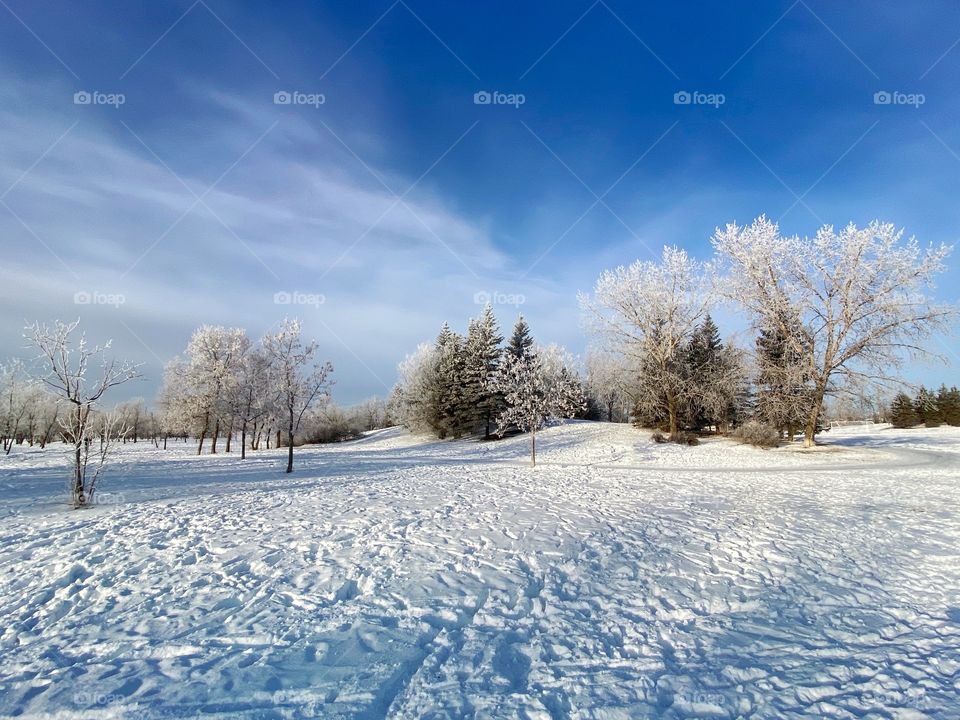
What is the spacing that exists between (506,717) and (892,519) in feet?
39.1

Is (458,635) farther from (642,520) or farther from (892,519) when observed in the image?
(892,519)

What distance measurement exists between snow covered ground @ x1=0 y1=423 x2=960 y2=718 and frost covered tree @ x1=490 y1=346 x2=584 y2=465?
400 inches

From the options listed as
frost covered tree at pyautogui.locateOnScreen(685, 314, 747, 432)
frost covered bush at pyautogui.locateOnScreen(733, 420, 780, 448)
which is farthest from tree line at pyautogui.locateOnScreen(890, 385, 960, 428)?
frost covered bush at pyautogui.locateOnScreen(733, 420, 780, 448)

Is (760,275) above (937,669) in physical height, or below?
above

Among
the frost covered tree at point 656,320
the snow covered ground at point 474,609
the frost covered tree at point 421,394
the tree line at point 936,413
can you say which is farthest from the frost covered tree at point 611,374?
the tree line at point 936,413

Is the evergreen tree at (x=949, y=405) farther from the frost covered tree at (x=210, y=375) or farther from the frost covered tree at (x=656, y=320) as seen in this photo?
the frost covered tree at (x=210, y=375)

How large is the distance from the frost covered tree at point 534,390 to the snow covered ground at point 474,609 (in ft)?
33.4

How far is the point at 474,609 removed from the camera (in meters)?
5.38

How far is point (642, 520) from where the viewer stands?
32.4ft

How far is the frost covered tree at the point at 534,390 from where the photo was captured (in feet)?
71.6

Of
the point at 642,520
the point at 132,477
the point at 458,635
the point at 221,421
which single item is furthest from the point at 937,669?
the point at 221,421

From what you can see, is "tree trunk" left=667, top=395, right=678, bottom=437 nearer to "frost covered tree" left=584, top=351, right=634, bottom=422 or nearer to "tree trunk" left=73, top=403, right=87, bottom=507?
"frost covered tree" left=584, top=351, right=634, bottom=422

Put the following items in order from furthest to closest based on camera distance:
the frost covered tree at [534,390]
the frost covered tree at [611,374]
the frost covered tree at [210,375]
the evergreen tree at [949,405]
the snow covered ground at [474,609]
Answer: the evergreen tree at [949,405]
the frost covered tree at [210,375]
the frost covered tree at [611,374]
the frost covered tree at [534,390]
the snow covered ground at [474,609]

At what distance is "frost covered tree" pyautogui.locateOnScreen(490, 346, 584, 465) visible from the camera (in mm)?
21812
